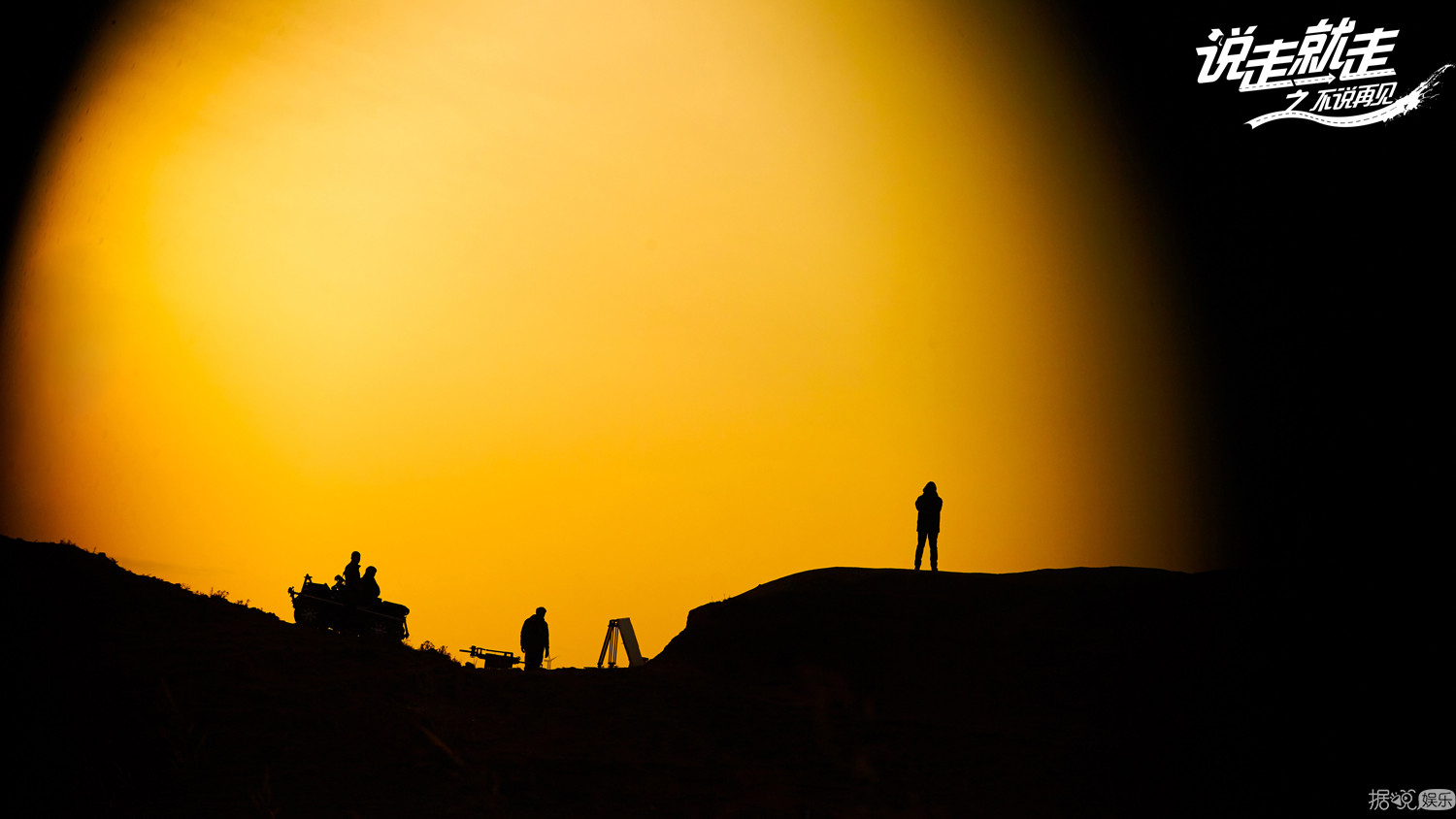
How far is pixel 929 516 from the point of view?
20219 mm

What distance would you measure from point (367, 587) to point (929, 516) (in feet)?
39.3

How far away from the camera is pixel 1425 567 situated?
1506 cm

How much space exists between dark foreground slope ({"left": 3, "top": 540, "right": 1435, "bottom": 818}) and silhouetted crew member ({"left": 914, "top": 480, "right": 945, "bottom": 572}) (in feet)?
6.29

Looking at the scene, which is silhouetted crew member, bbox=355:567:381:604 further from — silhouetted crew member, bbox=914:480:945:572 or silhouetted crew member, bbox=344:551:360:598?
silhouetted crew member, bbox=914:480:945:572

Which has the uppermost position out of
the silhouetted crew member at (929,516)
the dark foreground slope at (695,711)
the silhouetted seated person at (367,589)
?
the silhouetted crew member at (929,516)

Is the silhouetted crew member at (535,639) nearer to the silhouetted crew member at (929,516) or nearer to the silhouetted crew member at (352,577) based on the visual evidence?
the silhouetted crew member at (352,577)

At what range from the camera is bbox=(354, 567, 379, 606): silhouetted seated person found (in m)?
20.6

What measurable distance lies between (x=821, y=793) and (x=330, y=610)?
12397mm

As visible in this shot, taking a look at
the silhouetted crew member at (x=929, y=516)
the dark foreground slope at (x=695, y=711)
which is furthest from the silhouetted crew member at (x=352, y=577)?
the silhouetted crew member at (x=929, y=516)

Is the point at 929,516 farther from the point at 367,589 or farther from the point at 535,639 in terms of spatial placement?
the point at 367,589

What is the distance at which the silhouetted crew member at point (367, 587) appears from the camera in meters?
20.7

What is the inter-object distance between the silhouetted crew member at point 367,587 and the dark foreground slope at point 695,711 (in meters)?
2.69

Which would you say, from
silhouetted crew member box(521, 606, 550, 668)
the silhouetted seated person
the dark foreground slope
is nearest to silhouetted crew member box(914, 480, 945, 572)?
the dark foreground slope

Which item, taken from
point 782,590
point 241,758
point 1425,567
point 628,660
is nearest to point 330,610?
point 628,660
